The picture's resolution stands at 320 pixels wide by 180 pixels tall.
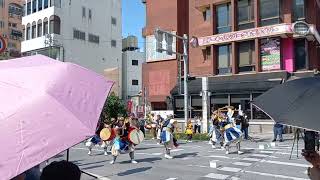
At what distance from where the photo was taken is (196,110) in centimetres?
3947

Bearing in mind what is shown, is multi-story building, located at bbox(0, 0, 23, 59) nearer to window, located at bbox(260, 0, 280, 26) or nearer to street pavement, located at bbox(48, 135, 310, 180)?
window, located at bbox(260, 0, 280, 26)

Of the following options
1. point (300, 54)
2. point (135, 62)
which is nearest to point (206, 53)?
point (300, 54)

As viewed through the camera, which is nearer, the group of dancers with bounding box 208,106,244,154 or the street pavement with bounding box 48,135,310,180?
the street pavement with bounding box 48,135,310,180

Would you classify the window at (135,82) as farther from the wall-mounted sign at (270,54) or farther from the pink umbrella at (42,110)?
the pink umbrella at (42,110)

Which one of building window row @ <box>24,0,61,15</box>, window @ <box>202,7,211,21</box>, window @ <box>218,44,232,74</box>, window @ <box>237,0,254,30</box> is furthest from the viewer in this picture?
building window row @ <box>24,0,61,15</box>

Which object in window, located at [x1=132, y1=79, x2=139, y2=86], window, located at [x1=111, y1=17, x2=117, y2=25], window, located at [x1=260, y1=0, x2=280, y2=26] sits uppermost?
window, located at [x1=111, y1=17, x2=117, y2=25]

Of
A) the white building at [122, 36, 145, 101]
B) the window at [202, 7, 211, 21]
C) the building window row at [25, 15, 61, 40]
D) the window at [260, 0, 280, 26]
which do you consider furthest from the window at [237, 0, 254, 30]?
the white building at [122, 36, 145, 101]

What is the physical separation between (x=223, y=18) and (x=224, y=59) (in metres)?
3.31

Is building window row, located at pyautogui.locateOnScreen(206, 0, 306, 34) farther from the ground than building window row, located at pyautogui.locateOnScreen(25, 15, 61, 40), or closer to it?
closer to it

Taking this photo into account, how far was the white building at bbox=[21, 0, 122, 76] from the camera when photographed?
59.5 metres

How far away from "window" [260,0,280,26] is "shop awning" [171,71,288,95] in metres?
3.89

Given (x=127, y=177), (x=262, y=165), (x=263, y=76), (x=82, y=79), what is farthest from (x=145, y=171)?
(x=263, y=76)

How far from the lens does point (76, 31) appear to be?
6256cm

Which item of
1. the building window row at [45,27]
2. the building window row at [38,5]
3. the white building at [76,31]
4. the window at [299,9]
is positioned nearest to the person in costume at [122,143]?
the window at [299,9]
